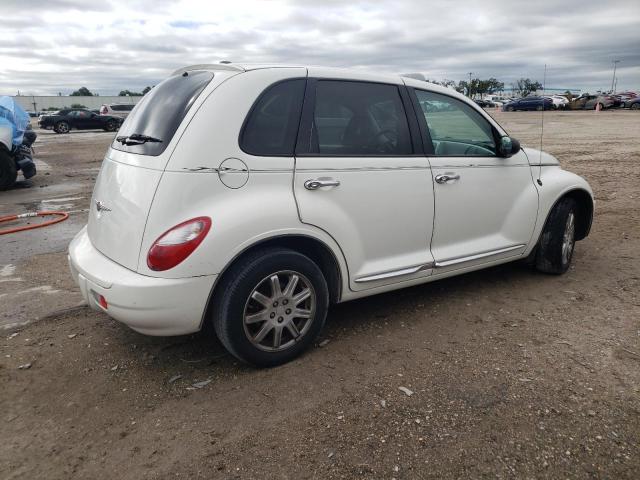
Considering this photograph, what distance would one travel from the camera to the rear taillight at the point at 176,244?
9.25 feet

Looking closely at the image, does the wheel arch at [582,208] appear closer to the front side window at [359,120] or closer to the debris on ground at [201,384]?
the front side window at [359,120]

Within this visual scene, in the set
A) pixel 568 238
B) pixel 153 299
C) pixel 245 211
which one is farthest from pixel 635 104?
pixel 153 299

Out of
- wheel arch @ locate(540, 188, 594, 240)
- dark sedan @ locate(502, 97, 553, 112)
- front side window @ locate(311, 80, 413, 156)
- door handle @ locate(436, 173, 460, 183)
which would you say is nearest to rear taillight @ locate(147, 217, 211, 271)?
front side window @ locate(311, 80, 413, 156)

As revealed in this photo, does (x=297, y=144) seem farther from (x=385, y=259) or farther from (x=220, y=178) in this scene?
(x=385, y=259)

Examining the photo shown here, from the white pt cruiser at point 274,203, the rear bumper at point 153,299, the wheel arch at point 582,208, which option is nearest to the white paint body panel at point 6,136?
the white pt cruiser at point 274,203

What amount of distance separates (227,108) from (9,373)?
7.07 ft

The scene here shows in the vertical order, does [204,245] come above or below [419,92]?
below

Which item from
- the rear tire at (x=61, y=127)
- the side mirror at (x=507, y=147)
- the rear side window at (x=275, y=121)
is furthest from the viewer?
the rear tire at (x=61, y=127)

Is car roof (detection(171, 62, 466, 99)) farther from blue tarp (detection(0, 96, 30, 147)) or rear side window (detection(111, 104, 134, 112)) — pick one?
rear side window (detection(111, 104, 134, 112))

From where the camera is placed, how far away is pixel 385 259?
143 inches

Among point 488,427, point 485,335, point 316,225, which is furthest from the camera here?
point 485,335

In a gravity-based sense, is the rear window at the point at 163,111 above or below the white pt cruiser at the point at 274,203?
above

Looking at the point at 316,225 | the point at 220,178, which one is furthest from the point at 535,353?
the point at 220,178

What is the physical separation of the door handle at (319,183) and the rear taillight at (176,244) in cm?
68
